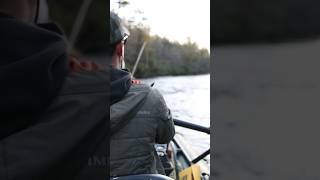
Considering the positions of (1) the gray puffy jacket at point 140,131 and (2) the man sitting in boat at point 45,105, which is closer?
(2) the man sitting in boat at point 45,105

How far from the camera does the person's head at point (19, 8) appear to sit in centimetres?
79

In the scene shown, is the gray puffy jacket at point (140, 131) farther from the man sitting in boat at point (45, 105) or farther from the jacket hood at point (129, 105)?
the man sitting in boat at point (45, 105)

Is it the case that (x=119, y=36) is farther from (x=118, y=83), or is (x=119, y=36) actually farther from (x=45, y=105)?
(x=45, y=105)

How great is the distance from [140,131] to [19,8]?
48.4 inches

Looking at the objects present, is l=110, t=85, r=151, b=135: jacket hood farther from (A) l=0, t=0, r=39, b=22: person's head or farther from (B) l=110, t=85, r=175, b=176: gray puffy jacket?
(A) l=0, t=0, r=39, b=22: person's head

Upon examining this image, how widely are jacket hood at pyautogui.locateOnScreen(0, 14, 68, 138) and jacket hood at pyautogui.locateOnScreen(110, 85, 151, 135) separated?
83cm

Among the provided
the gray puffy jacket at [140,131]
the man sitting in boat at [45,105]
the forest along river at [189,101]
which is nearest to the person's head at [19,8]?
the man sitting in boat at [45,105]

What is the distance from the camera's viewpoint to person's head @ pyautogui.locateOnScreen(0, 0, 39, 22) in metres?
0.79

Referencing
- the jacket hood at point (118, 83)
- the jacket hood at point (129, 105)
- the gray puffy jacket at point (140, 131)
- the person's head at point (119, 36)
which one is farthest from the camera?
the gray puffy jacket at point (140, 131)

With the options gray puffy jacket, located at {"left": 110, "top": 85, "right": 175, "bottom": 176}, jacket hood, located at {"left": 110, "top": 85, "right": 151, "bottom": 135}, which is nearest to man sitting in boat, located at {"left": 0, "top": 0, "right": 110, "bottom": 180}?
jacket hood, located at {"left": 110, "top": 85, "right": 151, "bottom": 135}

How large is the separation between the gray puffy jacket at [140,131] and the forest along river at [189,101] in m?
0.29

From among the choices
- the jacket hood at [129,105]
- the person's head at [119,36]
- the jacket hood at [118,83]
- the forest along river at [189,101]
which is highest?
the person's head at [119,36]

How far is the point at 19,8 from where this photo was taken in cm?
80

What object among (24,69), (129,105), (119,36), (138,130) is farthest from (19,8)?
(138,130)
